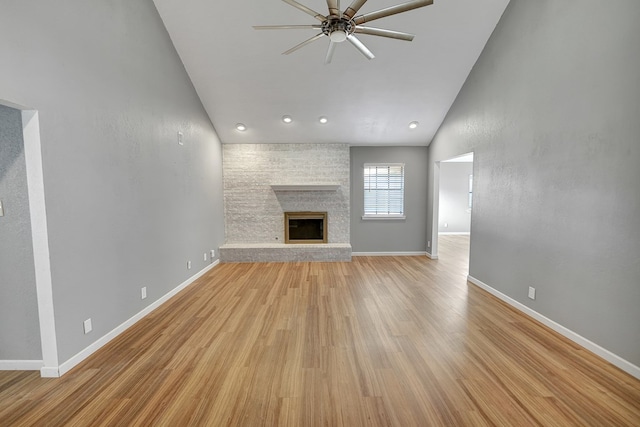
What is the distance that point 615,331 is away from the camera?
221cm

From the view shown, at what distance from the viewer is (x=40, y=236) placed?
79.9 inches

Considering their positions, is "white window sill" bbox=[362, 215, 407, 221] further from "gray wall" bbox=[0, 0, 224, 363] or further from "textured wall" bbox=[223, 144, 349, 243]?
"gray wall" bbox=[0, 0, 224, 363]

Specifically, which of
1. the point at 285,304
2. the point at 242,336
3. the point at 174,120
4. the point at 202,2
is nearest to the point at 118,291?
the point at 242,336

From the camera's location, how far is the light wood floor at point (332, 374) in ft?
5.65

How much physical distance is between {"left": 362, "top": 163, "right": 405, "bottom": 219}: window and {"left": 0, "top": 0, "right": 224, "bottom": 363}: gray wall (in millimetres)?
3891

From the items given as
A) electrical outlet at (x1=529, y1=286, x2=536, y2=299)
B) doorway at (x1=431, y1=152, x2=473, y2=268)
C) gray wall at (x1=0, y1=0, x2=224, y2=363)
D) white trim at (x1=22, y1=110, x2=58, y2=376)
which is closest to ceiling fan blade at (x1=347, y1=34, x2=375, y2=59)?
gray wall at (x1=0, y1=0, x2=224, y2=363)

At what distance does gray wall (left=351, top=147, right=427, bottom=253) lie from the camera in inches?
248

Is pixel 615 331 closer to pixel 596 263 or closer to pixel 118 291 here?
pixel 596 263

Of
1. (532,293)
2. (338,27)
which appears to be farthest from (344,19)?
(532,293)

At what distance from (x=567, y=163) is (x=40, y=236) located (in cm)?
455

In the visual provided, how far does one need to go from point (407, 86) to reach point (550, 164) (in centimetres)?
254

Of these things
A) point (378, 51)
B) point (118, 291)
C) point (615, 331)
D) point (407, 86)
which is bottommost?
point (615, 331)

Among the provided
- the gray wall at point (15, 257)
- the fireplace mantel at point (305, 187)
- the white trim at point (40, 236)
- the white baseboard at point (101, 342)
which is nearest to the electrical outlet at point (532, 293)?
the fireplace mantel at point (305, 187)

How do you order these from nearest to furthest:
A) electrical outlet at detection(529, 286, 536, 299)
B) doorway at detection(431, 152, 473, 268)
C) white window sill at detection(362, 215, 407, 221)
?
electrical outlet at detection(529, 286, 536, 299) < white window sill at detection(362, 215, 407, 221) < doorway at detection(431, 152, 473, 268)
